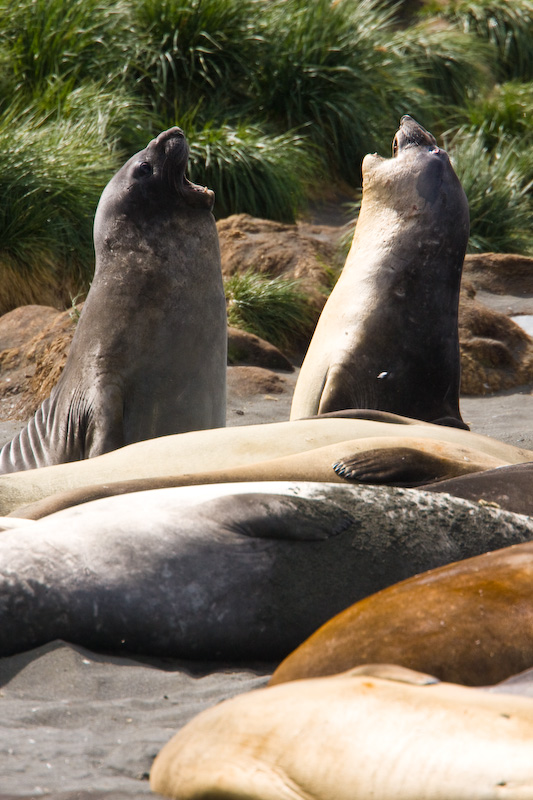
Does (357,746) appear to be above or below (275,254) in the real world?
below

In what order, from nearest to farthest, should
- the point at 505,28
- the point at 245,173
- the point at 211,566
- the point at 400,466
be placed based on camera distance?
the point at 211,566
the point at 400,466
the point at 245,173
the point at 505,28

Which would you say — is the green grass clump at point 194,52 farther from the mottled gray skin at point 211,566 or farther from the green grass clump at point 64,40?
the mottled gray skin at point 211,566

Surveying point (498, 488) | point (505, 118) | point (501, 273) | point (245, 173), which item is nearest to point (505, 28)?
point (505, 118)

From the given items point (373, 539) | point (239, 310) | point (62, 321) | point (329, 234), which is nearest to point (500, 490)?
point (373, 539)

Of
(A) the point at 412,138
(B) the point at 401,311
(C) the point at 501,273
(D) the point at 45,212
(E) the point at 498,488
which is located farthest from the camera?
(C) the point at 501,273

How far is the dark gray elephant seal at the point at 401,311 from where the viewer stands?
4629 millimetres

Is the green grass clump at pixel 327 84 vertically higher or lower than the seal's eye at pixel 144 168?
higher

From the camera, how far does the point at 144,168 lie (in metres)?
4.37

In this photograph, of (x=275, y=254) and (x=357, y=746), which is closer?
(x=357, y=746)

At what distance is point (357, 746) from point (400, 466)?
1749mm

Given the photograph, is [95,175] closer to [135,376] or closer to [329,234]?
[329,234]

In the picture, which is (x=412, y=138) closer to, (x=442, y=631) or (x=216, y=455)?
(x=216, y=455)

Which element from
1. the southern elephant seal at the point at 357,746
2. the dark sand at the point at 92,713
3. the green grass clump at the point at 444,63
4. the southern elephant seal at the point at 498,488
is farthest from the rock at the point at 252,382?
the green grass clump at the point at 444,63

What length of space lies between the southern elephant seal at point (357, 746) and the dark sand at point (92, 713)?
0.16 m
